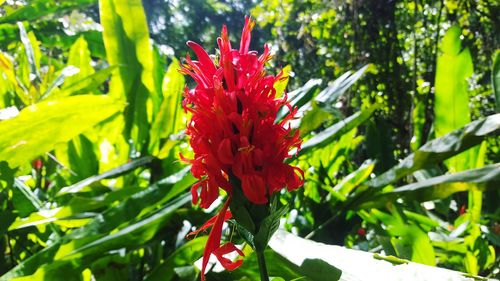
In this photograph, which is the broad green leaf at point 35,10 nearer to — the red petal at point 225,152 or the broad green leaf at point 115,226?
the broad green leaf at point 115,226

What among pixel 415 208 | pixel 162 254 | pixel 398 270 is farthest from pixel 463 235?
pixel 398 270

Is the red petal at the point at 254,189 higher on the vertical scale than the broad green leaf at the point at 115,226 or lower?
higher

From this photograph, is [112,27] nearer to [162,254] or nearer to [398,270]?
[162,254]

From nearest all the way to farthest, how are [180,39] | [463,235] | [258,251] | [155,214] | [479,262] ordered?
[258,251] → [155,214] → [479,262] → [463,235] → [180,39]

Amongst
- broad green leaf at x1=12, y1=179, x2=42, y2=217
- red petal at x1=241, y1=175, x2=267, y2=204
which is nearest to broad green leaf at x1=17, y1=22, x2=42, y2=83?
broad green leaf at x1=12, y1=179, x2=42, y2=217

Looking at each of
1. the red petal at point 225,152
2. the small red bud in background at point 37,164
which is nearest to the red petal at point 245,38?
the red petal at point 225,152

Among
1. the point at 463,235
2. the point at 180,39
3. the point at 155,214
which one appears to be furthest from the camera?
the point at 180,39

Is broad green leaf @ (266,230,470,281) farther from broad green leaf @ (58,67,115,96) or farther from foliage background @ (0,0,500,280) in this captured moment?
broad green leaf @ (58,67,115,96)
